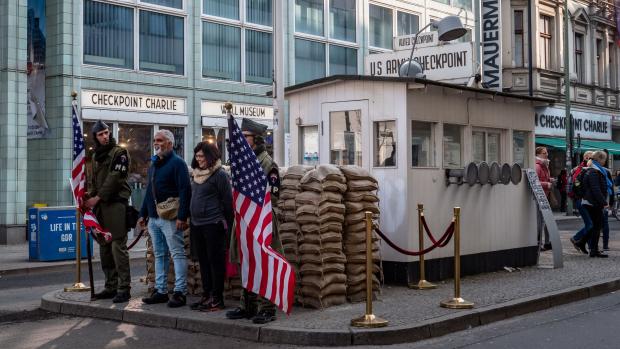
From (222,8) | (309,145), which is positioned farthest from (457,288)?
(222,8)

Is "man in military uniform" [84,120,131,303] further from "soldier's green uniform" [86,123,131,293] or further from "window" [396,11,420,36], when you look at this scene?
"window" [396,11,420,36]

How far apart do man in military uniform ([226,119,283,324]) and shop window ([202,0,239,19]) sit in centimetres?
1609

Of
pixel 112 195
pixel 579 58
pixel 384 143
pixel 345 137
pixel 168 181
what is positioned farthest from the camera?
pixel 579 58

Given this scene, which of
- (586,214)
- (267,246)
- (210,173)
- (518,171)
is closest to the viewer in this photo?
(267,246)

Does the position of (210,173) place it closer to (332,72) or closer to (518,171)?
(518,171)

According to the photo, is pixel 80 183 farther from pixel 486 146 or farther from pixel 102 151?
pixel 486 146

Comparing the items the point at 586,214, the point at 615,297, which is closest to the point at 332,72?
the point at 586,214

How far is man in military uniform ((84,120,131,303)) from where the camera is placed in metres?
9.19

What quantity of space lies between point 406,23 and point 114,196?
74.9 feet

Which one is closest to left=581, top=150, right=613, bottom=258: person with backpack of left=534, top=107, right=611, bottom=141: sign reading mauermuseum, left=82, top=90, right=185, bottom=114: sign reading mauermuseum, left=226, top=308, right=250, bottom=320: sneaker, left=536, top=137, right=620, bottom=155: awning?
left=226, top=308, right=250, bottom=320: sneaker

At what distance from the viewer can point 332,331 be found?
285 inches

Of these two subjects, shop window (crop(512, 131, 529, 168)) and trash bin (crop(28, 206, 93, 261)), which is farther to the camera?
trash bin (crop(28, 206, 93, 261))

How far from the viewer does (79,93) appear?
2031 cm

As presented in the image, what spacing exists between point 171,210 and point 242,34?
1661 centimetres
